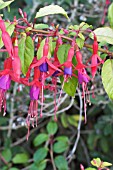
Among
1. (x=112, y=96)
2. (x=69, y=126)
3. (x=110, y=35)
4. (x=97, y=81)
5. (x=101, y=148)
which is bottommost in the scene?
(x=101, y=148)

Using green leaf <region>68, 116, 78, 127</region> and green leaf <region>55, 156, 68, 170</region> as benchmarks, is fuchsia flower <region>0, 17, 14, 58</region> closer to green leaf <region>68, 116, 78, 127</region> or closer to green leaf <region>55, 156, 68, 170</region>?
green leaf <region>55, 156, 68, 170</region>

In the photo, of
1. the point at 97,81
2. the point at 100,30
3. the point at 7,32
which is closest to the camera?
the point at 7,32

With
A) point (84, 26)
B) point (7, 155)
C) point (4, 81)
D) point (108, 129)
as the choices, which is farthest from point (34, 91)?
point (108, 129)

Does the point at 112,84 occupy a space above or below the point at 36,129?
above

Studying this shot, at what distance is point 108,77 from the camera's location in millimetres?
840

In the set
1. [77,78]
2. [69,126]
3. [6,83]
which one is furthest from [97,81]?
[6,83]

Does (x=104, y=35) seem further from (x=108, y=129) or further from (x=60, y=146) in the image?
(x=108, y=129)

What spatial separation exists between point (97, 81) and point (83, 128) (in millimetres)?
401

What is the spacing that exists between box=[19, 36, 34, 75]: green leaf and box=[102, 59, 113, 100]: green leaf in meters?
0.16

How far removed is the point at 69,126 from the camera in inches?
78.4

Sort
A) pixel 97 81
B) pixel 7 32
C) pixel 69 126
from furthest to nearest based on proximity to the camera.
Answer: pixel 69 126 → pixel 97 81 → pixel 7 32

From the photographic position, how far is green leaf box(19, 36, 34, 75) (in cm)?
80

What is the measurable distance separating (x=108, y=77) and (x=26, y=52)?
0.58 feet

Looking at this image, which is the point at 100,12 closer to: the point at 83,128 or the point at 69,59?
the point at 83,128
